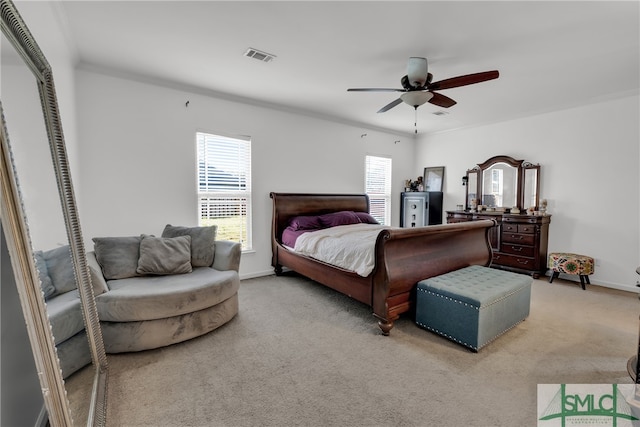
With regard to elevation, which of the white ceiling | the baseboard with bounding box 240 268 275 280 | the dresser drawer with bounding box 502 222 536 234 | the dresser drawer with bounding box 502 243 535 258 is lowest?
the baseboard with bounding box 240 268 275 280

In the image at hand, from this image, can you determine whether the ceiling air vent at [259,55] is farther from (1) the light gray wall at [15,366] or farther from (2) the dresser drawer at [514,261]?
(2) the dresser drawer at [514,261]

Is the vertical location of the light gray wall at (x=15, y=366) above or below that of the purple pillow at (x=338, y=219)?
below

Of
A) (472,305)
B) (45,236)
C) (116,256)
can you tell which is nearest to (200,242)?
(116,256)

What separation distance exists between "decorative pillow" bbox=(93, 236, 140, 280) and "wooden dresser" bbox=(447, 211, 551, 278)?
5.10 meters

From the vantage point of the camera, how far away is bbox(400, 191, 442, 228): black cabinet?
5.92 m

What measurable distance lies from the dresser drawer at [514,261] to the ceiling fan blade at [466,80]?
10.8 ft

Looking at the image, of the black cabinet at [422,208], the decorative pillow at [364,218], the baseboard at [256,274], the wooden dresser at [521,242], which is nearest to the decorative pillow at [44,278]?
the baseboard at [256,274]

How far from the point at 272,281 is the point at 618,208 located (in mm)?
5012

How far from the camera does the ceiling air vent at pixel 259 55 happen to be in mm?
2854

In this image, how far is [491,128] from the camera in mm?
5344

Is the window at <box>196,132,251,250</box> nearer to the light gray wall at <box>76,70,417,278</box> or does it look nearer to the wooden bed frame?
the light gray wall at <box>76,70,417,278</box>

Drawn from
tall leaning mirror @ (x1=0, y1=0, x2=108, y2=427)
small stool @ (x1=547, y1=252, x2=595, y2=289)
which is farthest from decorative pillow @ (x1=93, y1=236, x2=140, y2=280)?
small stool @ (x1=547, y1=252, x2=595, y2=289)

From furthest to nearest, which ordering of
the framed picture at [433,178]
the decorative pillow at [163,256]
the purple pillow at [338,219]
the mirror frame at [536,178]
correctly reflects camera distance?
the framed picture at [433,178] → the mirror frame at [536,178] → the purple pillow at [338,219] → the decorative pillow at [163,256]

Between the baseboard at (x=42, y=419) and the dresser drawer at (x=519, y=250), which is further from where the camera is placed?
the dresser drawer at (x=519, y=250)
